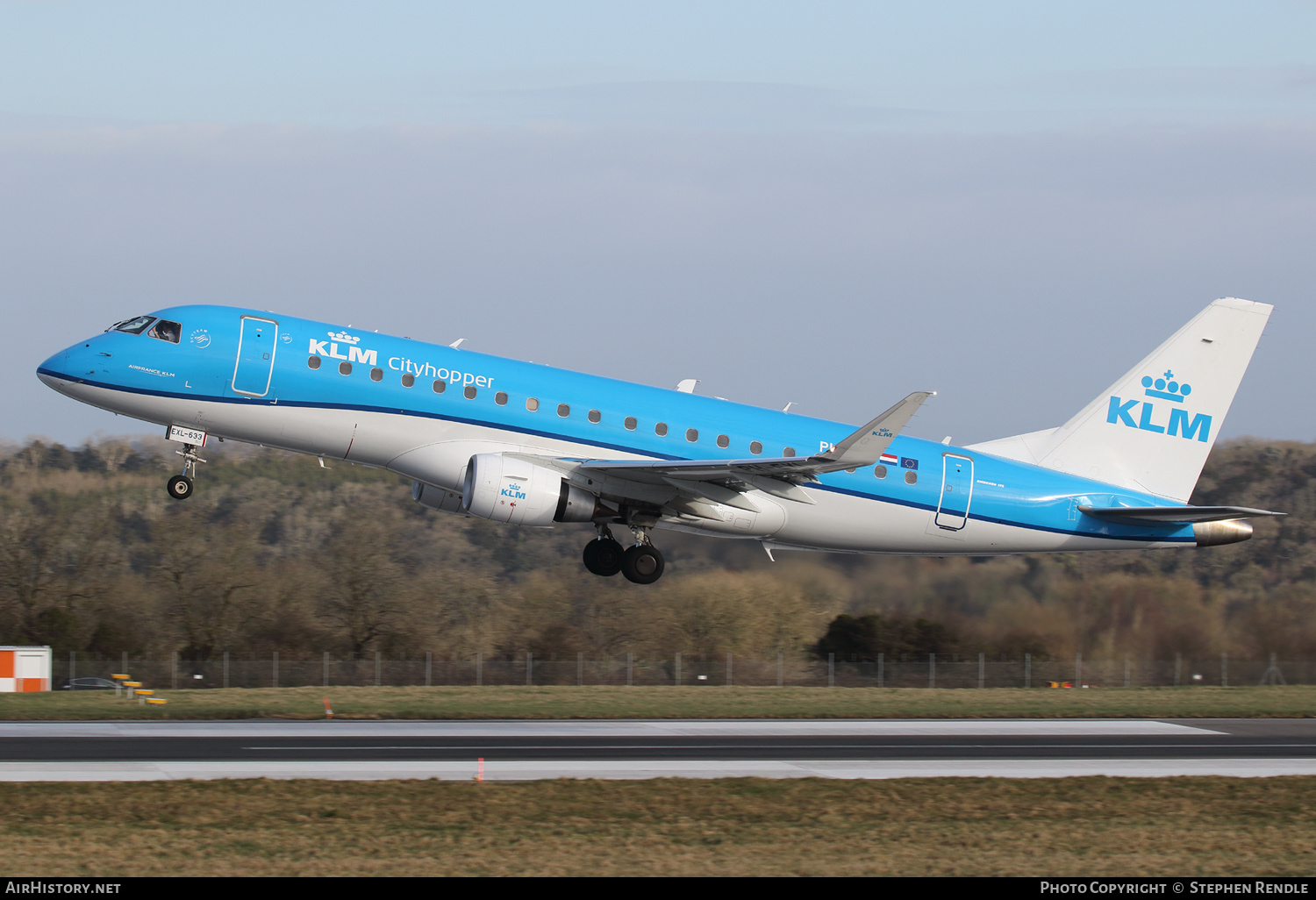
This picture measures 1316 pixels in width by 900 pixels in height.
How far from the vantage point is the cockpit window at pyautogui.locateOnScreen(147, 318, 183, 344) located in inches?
1067

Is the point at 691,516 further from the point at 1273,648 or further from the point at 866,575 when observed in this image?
the point at 1273,648

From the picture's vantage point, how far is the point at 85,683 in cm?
4400

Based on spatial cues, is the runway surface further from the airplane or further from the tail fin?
the tail fin

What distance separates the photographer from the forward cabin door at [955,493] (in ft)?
103

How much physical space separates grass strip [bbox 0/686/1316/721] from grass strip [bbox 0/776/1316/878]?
14.1 metres

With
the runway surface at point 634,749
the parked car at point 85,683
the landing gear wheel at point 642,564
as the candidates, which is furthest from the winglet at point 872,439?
the parked car at point 85,683

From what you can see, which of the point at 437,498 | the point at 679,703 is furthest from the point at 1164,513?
the point at 437,498

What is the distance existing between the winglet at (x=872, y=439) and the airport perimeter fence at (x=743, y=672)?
1965cm

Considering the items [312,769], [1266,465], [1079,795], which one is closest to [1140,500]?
[1079,795]

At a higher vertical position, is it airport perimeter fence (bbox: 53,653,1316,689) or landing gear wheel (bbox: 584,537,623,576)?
landing gear wheel (bbox: 584,537,623,576)

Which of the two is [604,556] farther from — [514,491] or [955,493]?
[955,493]

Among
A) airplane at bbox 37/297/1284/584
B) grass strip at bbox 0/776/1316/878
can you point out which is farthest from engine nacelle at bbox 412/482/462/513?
grass strip at bbox 0/776/1316/878

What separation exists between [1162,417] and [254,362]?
21937 mm

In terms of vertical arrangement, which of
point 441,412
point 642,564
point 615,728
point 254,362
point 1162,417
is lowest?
point 615,728
